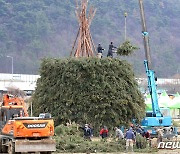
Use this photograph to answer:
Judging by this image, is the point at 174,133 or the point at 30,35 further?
→ the point at 30,35

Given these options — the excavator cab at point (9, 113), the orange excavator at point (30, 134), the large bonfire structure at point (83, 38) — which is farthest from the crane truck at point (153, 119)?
the orange excavator at point (30, 134)

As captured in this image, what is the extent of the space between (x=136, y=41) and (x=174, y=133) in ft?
441

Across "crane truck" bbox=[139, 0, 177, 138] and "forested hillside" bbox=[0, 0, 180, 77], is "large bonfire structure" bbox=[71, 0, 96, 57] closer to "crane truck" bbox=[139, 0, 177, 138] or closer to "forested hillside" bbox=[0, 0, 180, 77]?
"crane truck" bbox=[139, 0, 177, 138]

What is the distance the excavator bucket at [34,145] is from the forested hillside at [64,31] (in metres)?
119

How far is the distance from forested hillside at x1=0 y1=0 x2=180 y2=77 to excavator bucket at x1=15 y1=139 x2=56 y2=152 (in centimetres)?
11929

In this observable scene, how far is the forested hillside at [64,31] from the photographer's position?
6191 inches

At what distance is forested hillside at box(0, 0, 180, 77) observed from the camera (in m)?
157

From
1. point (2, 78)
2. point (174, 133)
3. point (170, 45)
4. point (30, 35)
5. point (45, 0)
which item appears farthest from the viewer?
point (45, 0)

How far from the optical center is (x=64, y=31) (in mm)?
177625

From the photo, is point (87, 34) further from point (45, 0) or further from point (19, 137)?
point (45, 0)

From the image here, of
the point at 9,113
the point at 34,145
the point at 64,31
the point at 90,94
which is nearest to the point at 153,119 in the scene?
the point at 90,94

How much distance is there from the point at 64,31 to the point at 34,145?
152 m

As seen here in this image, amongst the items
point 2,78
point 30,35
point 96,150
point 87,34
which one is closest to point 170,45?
point 30,35

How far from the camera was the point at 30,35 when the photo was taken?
170 meters
